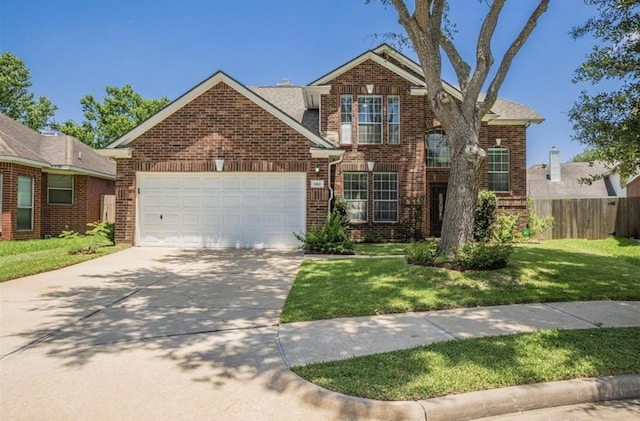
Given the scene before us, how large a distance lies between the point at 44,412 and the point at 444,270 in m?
6.32

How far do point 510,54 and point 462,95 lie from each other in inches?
55.9

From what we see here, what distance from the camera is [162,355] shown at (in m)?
4.09

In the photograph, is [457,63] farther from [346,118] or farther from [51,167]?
[51,167]

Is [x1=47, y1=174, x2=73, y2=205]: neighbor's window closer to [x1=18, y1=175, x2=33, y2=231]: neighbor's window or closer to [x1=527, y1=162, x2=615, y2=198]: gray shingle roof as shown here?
[x1=18, y1=175, x2=33, y2=231]: neighbor's window

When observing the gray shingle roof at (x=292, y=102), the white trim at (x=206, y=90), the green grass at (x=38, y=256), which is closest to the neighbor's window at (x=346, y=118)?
the gray shingle roof at (x=292, y=102)

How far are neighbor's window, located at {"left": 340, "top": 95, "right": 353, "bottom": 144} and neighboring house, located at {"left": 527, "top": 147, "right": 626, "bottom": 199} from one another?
21.7m

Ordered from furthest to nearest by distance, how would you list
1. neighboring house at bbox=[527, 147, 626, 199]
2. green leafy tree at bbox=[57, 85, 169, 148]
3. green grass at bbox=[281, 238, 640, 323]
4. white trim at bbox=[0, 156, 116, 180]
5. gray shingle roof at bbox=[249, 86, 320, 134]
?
green leafy tree at bbox=[57, 85, 169, 148], neighboring house at bbox=[527, 147, 626, 199], gray shingle roof at bbox=[249, 86, 320, 134], white trim at bbox=[0, 156, 116, 180], green grass at bbox=[281, 238, 640, 323]

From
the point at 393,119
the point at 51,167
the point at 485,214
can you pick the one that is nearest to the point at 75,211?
the point at 51,167

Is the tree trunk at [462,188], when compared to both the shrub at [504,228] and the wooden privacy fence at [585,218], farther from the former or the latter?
the wooden privacy fence at [585,218]

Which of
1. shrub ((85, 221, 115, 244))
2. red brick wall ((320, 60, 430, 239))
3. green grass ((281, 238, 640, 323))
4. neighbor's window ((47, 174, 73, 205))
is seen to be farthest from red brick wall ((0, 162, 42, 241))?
green grass ((281, 238, 640, 323))

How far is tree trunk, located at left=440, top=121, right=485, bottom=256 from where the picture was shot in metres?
8.06

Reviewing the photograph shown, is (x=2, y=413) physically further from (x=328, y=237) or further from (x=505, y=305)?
(x=328, y=237)

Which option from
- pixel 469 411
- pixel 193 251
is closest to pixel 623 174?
pixel 469 411

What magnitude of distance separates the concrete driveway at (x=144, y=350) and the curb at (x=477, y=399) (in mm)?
115
